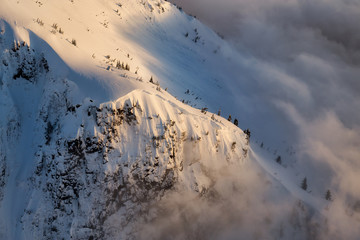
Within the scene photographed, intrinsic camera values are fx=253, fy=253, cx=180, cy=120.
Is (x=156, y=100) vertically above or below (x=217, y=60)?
below

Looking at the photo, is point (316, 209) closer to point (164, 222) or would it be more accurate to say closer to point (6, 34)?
point (164, 222)

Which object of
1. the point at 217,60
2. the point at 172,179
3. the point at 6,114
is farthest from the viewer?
the point at 217,60

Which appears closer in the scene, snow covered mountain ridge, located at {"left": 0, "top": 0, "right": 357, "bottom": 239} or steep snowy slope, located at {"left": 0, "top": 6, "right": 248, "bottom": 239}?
steep snowy slope, located at {"left": 0, "top": 6, "right": 248, "bottom": 239}

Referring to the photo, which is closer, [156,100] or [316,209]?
[156,100]

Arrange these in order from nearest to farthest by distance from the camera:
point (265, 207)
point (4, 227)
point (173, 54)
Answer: point (4, 227)
point (265, 207)
point (173, 54)

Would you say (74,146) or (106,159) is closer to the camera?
(74,146)

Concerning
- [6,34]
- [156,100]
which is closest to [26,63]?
[6,34]

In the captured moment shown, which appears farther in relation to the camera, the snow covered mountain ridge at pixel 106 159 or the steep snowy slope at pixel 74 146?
the snow covered mountain ridge at pixel 106 159

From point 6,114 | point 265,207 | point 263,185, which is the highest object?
point 263,185
